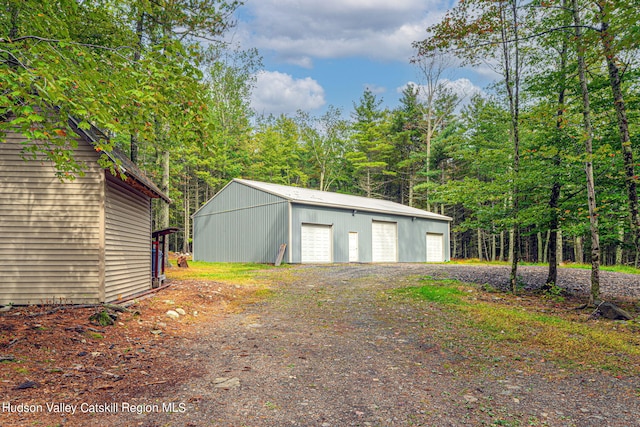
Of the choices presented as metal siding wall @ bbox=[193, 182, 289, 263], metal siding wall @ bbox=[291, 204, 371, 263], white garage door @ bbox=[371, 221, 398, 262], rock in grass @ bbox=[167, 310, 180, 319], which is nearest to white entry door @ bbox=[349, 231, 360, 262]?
metal siding wall @ bbox=[291, 204, 371, 263]

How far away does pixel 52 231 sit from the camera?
7145 millimetres

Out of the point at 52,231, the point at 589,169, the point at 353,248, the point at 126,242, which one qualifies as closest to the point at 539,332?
the point at 589,169

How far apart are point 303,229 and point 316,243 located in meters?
1.15

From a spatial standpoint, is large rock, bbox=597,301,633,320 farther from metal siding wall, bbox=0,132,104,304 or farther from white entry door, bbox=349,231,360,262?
white entry door, bbox=349,231,360,262

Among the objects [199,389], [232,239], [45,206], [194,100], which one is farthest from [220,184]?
[199,389]

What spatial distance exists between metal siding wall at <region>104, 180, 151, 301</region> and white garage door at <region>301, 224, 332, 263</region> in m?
9.61

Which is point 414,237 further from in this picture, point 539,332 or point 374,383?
point 374,383

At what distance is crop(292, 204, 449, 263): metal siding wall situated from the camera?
1903cm

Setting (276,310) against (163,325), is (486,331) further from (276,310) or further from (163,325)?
(163,325)

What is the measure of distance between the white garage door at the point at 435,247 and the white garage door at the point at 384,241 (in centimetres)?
351

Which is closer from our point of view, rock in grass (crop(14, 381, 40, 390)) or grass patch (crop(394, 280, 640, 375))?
rock in grass (crop(14, 381, 40, 390))

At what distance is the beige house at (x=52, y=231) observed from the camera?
23.0 ft

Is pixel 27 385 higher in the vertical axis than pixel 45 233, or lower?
lower

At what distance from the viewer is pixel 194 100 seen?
5.55 m
